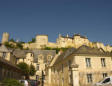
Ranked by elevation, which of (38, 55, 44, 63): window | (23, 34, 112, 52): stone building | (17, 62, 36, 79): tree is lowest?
(17, 62, 36, 79): tree

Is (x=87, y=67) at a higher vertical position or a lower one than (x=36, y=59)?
lower

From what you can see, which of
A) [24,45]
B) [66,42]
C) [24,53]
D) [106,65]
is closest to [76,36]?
[66,42]

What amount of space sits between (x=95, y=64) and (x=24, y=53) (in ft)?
82.4

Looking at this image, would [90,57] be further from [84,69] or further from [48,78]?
[48,78]

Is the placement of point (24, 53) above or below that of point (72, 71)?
above

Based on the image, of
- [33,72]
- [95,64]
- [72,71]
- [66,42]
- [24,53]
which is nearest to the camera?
[72,71]

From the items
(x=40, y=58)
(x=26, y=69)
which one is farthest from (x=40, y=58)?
(x=26, y=69)

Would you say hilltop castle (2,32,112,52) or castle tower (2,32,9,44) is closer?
hilltop castle (2,32,112,52)

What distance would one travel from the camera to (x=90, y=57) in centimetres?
1872

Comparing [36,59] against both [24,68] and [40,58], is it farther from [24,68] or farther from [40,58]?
[24,68]

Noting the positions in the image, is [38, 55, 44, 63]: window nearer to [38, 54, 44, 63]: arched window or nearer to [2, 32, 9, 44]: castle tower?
[38, 54, 44, 63]: arched window

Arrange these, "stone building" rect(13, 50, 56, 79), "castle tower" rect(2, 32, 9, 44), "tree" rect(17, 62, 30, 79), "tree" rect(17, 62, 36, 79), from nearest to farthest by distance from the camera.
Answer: "tree" rect(17, 62, 30, 79), "tree" rect(17, 62, 36, 79), "stone building" rect(13, 50, 56, 79), "castle tower" rect(2, 32, 9, 44)

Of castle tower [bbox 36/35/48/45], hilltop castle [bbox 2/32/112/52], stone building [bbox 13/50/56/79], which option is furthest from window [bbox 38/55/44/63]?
castle tower [bbox 36/35/48/45]

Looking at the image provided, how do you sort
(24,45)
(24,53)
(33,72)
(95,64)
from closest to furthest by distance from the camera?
1. (95,64)
2. (33,72)
3. (24,53)
4. (24,45)
